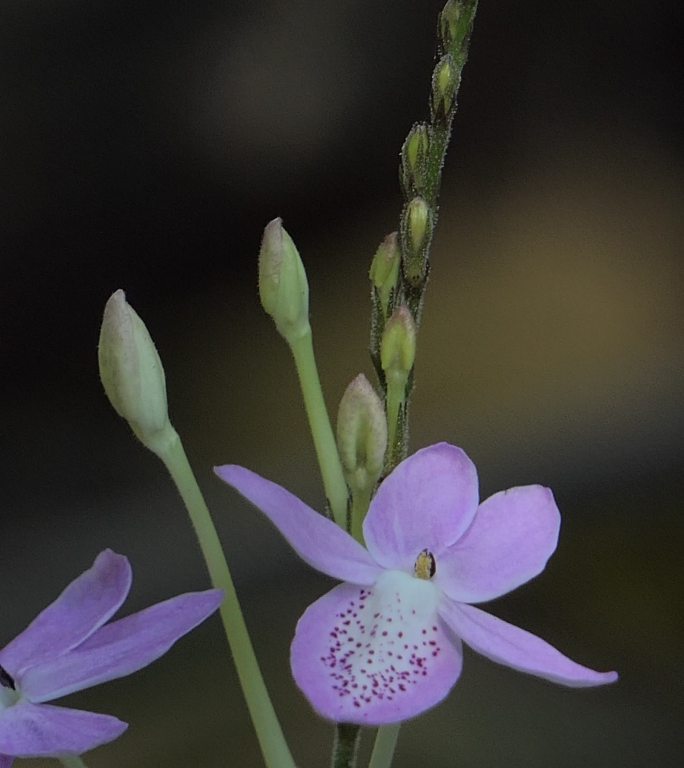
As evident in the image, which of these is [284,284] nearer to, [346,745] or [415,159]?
[415,159]

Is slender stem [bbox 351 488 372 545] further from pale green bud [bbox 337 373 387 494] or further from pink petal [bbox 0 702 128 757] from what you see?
pink petal [bbox 0 702 128 757]

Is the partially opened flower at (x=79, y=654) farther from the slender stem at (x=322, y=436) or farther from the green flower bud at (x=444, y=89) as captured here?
the green flower bud at (x=444, y=89)

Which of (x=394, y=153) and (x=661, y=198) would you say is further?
(x=661, y=198)

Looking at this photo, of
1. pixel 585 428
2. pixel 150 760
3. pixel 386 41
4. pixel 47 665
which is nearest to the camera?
pixel 47 665

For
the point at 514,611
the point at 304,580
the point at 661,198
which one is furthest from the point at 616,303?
the point at 304,580

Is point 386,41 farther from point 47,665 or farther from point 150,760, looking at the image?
point 47,665

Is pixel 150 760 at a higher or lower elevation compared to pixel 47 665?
lower

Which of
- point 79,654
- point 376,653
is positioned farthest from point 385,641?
point 79,654
